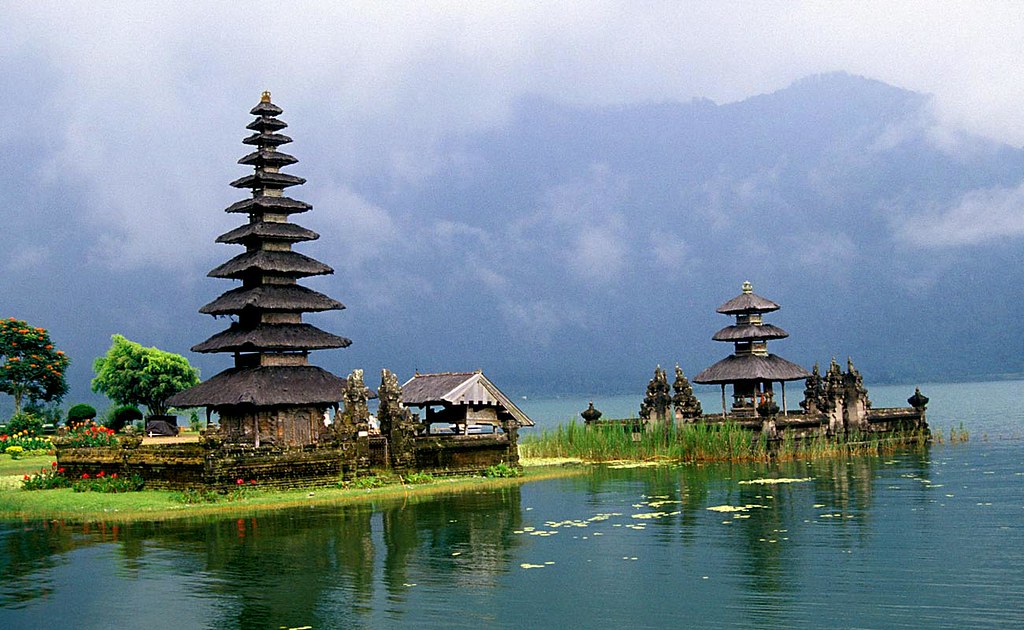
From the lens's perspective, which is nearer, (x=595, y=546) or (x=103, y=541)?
(x=595, y=546)

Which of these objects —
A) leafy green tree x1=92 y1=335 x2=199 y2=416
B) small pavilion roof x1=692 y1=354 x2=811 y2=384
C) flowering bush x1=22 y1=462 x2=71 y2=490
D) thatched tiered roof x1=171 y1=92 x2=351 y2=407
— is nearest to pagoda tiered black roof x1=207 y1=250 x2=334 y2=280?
thatched tiered roof x1=171 y1=92 x2=351 y2=407

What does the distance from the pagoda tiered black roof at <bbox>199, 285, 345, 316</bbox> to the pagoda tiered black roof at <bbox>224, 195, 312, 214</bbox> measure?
10.8 ft

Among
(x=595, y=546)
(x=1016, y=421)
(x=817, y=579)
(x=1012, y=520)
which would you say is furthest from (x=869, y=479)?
(x=1016, y=421)

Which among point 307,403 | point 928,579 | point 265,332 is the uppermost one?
point 265,332

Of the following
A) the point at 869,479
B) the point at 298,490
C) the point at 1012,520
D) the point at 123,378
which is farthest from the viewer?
the point at 123,378

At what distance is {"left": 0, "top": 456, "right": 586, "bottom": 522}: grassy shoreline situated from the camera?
104 feet

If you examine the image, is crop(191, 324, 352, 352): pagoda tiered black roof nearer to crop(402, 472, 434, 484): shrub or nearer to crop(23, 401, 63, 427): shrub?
crop(402, 472, 434, 484): shrub

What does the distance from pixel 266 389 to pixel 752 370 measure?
25608 mm

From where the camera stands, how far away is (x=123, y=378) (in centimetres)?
7938

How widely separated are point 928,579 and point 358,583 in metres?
9.96

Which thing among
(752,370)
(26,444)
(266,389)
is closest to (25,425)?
(26,444)

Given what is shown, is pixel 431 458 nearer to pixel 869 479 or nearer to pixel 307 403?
pixel 307 403

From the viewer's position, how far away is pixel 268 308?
4284 cm

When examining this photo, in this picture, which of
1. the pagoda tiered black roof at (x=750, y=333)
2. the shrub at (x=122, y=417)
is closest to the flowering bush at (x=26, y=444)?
the shrub at (x=122, y=417)
